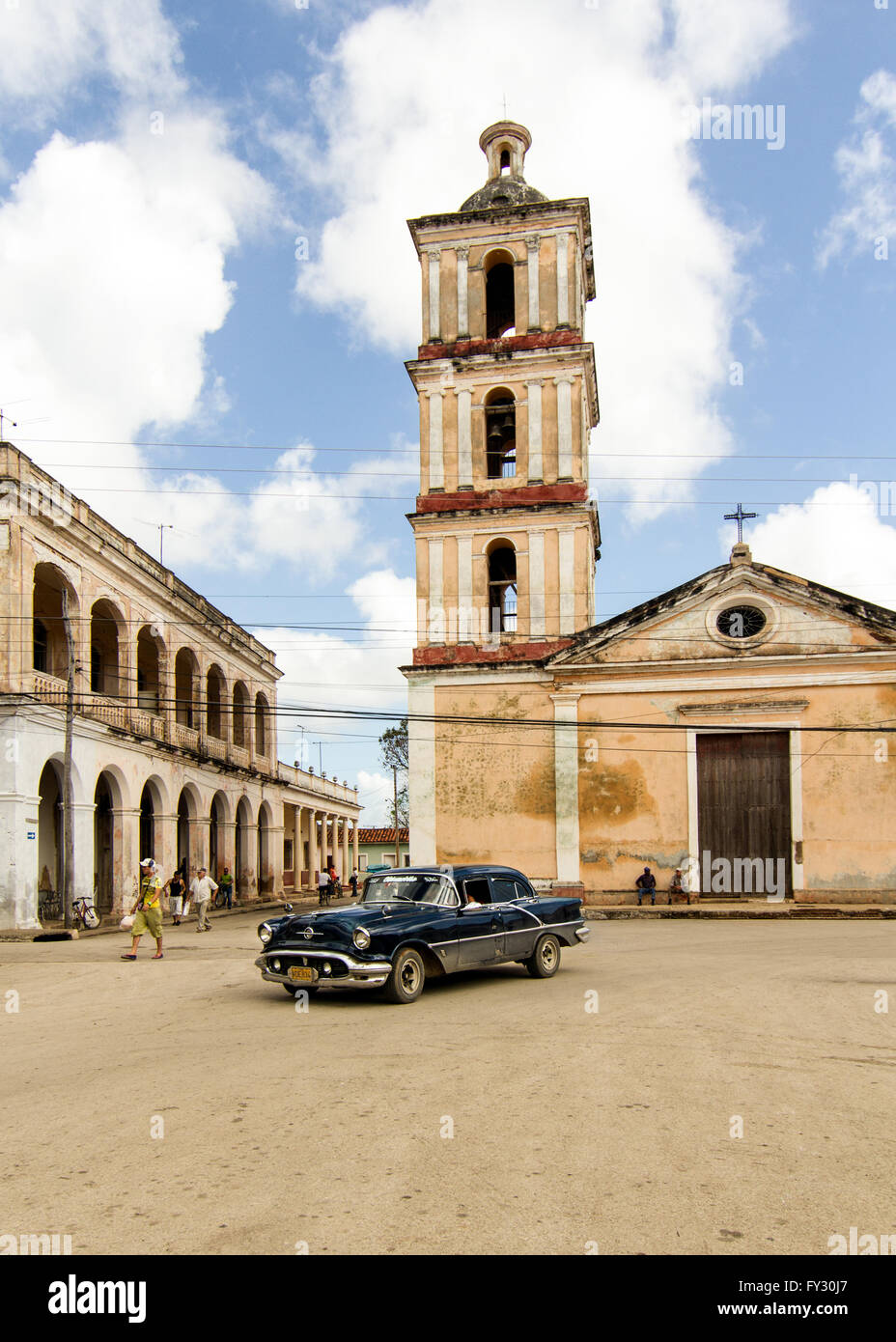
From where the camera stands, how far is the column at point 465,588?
27.5 meters

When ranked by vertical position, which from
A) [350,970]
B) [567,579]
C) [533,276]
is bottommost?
[350,970]

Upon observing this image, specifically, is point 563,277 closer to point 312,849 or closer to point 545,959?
point 545,959

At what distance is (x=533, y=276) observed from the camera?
2859 centimetres

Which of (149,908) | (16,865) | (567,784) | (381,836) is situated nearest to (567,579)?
(567,784)

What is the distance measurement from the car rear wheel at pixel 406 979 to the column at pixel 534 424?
19063mm

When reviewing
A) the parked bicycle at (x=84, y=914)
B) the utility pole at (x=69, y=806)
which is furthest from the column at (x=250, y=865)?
the utility pole at (x=69, y=806)

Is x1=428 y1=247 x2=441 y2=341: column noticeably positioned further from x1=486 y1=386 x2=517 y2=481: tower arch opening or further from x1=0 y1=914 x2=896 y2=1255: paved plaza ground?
x1=0 y1=914 x2=896 y2=1255: paved plaza ground

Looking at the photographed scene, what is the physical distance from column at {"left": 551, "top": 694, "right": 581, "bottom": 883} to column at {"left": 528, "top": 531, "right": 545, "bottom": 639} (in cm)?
231

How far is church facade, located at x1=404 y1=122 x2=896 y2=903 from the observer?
79.4ft

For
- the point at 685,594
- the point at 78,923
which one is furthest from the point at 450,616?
the point at 78,923

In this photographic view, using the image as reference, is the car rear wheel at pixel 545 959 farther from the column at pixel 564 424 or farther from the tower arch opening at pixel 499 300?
the tower arch opening at pixel 499 300

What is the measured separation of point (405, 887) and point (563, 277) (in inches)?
830
